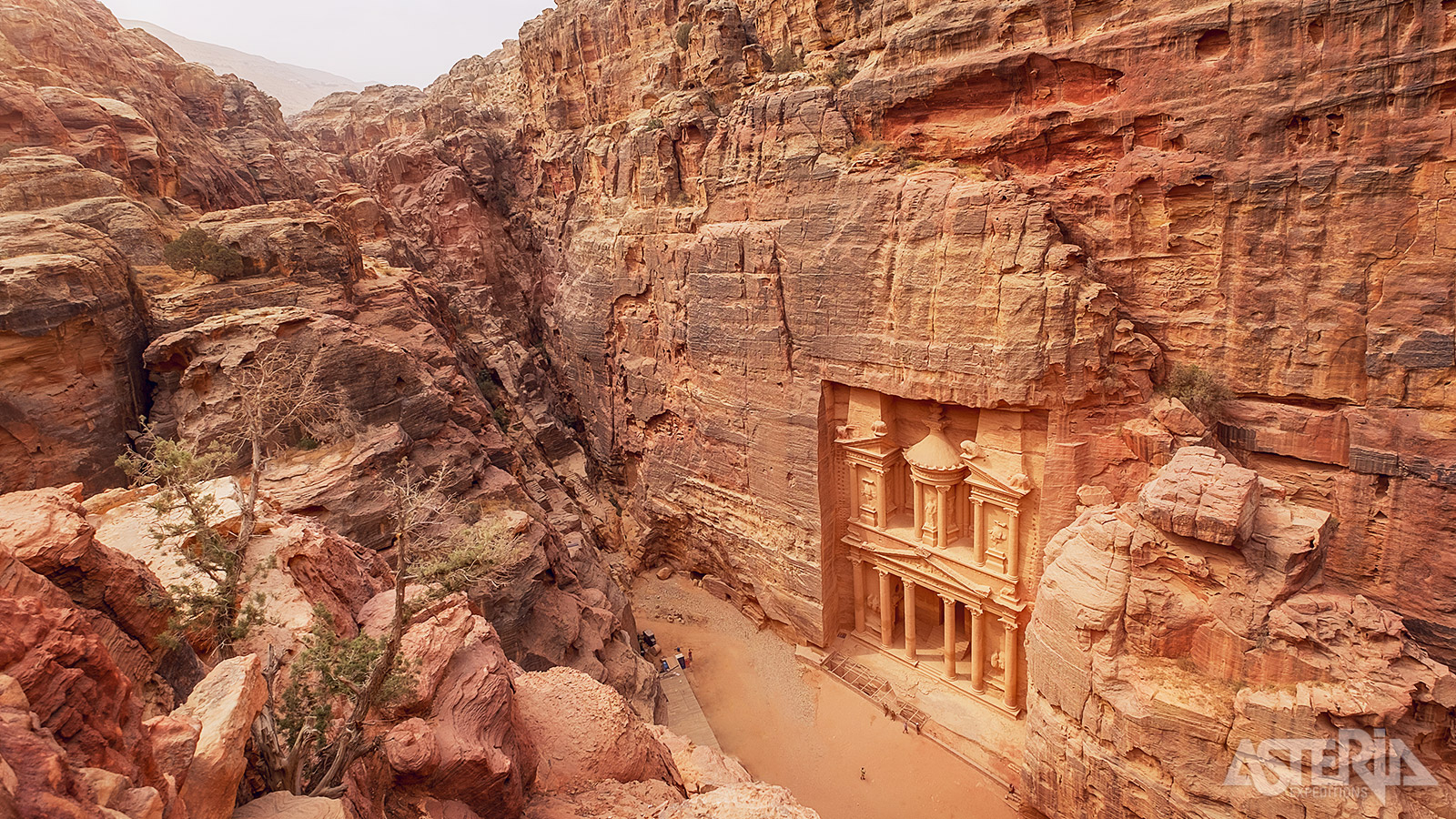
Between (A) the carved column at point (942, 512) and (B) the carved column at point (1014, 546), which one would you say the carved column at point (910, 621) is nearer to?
(A) the carved column at point (942, 512)

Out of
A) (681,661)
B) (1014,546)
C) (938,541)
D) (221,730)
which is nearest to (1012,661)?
(1014,546)

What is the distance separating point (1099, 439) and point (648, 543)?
15.5 meters

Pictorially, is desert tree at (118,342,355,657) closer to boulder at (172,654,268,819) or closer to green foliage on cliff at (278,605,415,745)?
green foliage on cliff at (278,605,415,745)

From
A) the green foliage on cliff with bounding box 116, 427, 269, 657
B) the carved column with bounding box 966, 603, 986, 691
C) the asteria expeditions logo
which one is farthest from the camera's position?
the carved column with bounding box 966, 603, 986, 691

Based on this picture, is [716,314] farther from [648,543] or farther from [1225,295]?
[1225,295]

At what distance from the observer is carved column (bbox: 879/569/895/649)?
749 inches

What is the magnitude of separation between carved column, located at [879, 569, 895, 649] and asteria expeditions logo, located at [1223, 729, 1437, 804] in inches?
399

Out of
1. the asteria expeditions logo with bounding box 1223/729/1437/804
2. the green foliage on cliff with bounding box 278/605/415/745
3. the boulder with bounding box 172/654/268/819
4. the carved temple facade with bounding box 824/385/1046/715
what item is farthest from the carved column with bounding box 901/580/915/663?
the boulder with bounding box 172/654/268/819

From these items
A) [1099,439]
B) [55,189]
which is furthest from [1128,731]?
[55,189]

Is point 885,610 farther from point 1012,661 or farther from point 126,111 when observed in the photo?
point 126,111

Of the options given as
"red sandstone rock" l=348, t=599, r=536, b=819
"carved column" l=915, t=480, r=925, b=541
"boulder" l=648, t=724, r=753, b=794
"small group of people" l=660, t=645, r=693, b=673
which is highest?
"red sandstone rock" l=348, t=599, r=536, b=819

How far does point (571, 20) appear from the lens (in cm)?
2962

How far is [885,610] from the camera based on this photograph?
754 inches

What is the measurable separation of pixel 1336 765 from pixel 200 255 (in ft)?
78.6
